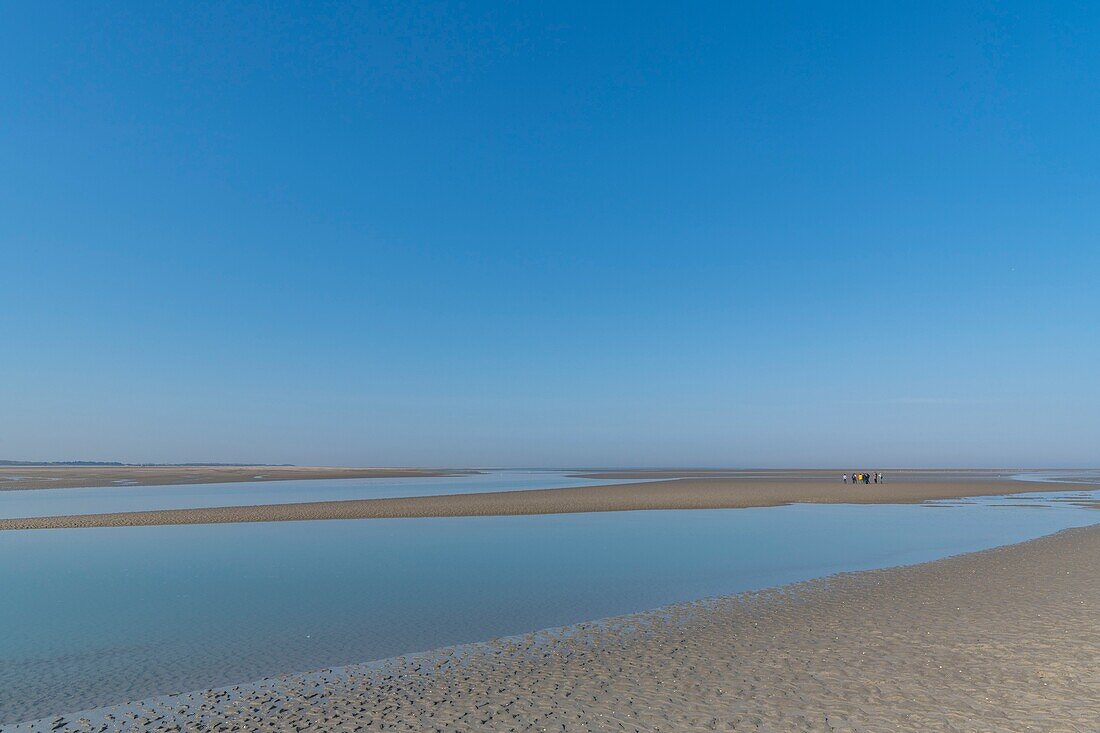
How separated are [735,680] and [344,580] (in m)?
13.4

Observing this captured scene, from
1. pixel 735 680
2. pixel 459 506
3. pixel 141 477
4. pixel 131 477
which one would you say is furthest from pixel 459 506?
pixel 131 477

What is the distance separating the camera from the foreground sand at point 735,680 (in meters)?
9.41

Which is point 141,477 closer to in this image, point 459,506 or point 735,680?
point 459,506

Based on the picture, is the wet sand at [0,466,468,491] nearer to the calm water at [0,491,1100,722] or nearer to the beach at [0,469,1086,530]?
Answer: the beach at [0,469,1086,530]

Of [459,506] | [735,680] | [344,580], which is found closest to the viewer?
[735,680]

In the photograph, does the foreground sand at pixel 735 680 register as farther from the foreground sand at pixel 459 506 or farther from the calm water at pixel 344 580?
the foreground sand at pixel 459 506

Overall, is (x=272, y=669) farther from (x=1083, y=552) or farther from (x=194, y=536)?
(x=1083, y=552)

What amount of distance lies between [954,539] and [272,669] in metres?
28.3

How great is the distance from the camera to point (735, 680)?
11070 mm

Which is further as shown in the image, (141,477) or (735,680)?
(141,477)

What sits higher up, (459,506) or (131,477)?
(459,506)

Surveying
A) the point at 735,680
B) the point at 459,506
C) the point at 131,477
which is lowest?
the point at 131,477

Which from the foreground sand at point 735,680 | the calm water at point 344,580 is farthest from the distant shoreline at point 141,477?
the foreground sand at point 735,680

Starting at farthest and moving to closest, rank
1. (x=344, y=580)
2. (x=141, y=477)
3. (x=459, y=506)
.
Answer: (x=141, y=477), (x=459, y=506), (x=344, y=580)
